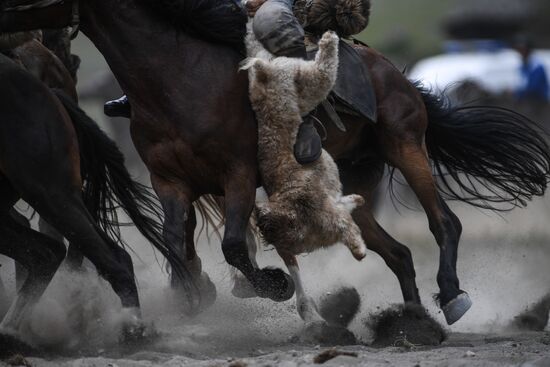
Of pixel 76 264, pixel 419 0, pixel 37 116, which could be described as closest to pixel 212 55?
pixel 37 116

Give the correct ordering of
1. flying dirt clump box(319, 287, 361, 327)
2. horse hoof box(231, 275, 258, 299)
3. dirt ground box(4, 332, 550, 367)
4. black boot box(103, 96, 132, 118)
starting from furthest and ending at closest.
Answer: flying dirt clump box(319, 287, 361, 327)
horse hoof box(231, 275, 258, 299)
black boot box(103, 96, 132, 118)
dirt ground box(4, 332, 550, 367)

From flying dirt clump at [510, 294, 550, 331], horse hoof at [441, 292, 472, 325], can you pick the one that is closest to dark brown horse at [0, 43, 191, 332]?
horse hoof at [441, 292, 472, 325]

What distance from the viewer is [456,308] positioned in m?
7.18

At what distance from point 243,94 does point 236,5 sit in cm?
52

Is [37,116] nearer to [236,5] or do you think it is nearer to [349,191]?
[236,5]

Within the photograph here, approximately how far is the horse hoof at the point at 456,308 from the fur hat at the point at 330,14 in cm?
171

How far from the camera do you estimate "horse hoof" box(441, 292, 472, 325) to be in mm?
7168

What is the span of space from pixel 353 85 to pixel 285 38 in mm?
856

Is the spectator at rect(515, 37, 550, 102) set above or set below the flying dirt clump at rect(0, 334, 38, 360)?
above

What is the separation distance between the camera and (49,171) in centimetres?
602

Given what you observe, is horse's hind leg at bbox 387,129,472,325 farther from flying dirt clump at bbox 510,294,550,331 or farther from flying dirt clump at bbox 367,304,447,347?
flying dirt clump at bbox 510,294,550,331

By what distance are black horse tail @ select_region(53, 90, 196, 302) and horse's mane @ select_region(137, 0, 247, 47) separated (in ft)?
2.38

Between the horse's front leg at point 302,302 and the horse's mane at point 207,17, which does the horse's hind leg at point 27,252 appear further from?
the horse's front leg at point 302,302

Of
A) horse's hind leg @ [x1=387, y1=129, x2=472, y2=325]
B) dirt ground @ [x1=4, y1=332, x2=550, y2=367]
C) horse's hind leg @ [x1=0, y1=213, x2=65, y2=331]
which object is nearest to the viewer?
dirt ground @ [x1=4, y1=332, x2=550, y2=367]
